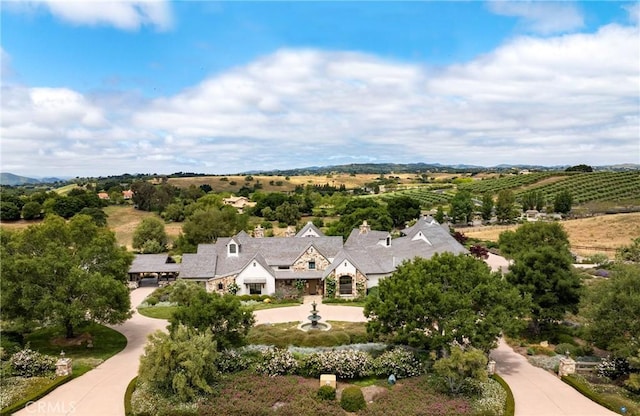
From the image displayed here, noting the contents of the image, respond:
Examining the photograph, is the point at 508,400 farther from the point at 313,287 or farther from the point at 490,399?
the point at 313,287

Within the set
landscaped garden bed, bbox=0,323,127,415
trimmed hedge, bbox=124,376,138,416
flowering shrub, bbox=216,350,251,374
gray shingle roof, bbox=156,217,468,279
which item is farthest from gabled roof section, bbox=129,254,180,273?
flowering shrub, bbox=216,350,251,374

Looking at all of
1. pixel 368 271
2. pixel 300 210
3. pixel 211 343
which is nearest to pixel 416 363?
pixel 211 343

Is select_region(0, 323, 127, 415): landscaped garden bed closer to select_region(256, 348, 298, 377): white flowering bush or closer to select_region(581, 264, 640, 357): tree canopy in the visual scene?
select_region(256, 348, 298, 377): white flowering bush

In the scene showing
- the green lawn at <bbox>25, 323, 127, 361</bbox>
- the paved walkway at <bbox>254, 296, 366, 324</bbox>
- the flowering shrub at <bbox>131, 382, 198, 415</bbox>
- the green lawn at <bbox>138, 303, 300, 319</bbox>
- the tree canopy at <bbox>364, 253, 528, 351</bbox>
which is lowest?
the green lawn at <bbox>138, 303, 300, 319</bbox>

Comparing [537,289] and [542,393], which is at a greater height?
[537,289]

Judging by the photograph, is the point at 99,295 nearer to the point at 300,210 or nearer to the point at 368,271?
the point at 368,271

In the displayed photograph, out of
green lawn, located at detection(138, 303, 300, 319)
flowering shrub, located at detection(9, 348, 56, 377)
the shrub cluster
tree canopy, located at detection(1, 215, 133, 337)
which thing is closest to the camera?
the shrub cluster

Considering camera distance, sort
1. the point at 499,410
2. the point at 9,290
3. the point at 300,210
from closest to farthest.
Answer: the point at 499,410 < the point at 9,290 < the point at 300,210
